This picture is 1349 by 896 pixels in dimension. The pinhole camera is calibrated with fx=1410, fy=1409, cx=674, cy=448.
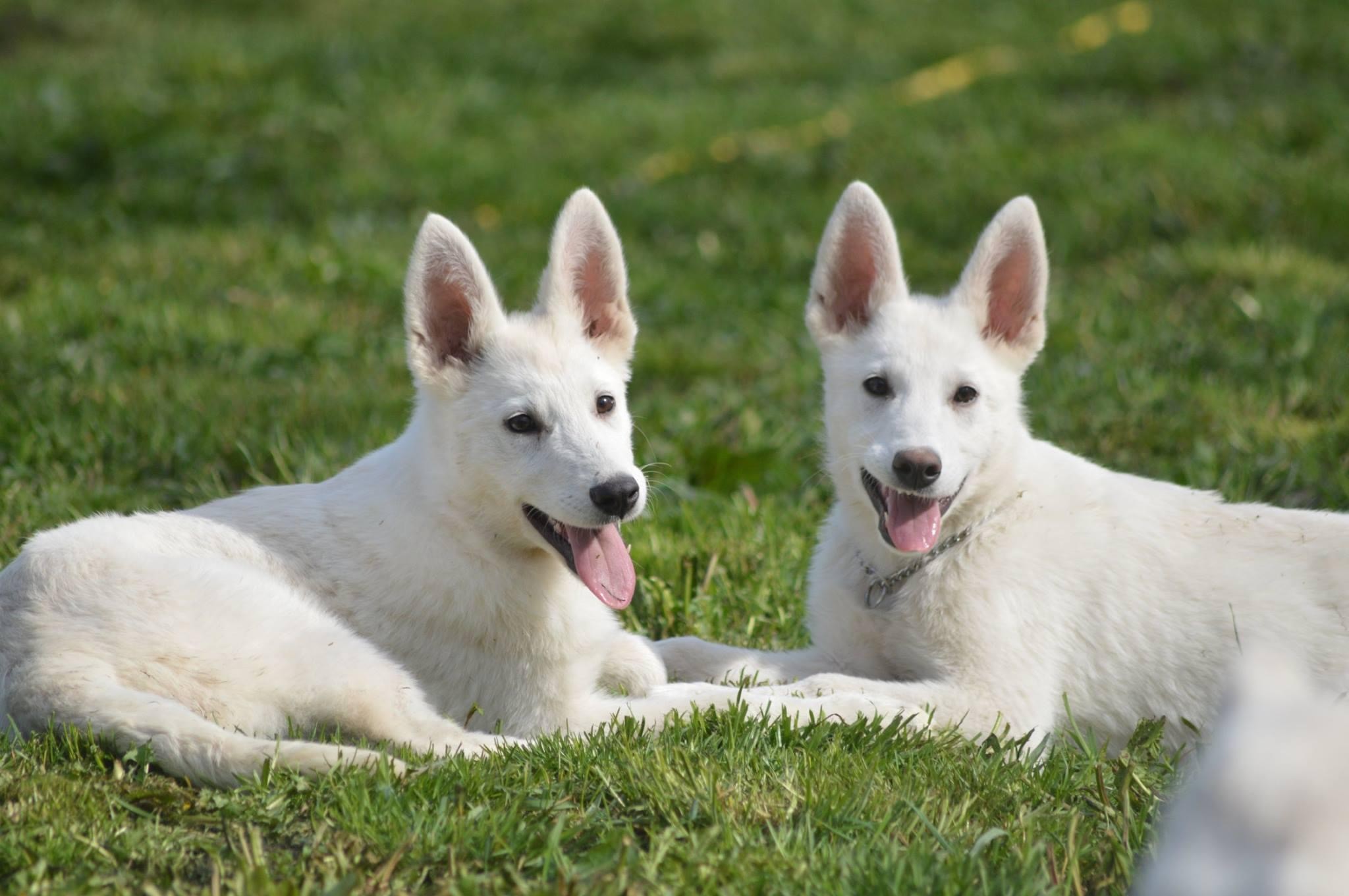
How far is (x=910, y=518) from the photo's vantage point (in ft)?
13.8

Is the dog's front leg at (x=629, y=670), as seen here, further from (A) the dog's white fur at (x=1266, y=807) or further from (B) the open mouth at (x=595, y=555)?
(A) the dog's white fur at (x=1266, y=807)

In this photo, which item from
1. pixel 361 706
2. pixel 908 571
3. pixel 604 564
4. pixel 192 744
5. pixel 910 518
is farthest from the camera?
pixel 908 571

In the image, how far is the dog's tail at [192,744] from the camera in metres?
3.11

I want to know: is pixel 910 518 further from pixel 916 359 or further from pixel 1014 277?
pixel 1014 277

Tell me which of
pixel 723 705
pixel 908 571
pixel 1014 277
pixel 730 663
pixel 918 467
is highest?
pixel 1014 277

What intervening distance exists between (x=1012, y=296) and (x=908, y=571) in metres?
1.01

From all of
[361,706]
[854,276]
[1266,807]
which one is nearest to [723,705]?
[361,706]

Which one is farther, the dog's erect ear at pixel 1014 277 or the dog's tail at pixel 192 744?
the dog's erect ear at pixel 1014 277

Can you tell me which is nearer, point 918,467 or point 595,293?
point 918,467

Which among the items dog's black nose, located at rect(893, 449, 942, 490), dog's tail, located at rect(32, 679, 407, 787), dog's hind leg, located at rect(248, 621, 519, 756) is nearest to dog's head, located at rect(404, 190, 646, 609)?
dog's hind leg, located at rect(248, 621, 519, 756)

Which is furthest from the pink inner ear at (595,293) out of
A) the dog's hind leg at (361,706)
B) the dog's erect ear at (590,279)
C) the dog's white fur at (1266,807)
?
the dog's white fur at (1266,807)

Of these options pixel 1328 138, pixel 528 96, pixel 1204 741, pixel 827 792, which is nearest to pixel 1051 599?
pixel 1204 741

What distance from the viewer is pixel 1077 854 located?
2955mm

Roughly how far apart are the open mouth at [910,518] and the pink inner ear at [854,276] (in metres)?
0.71
